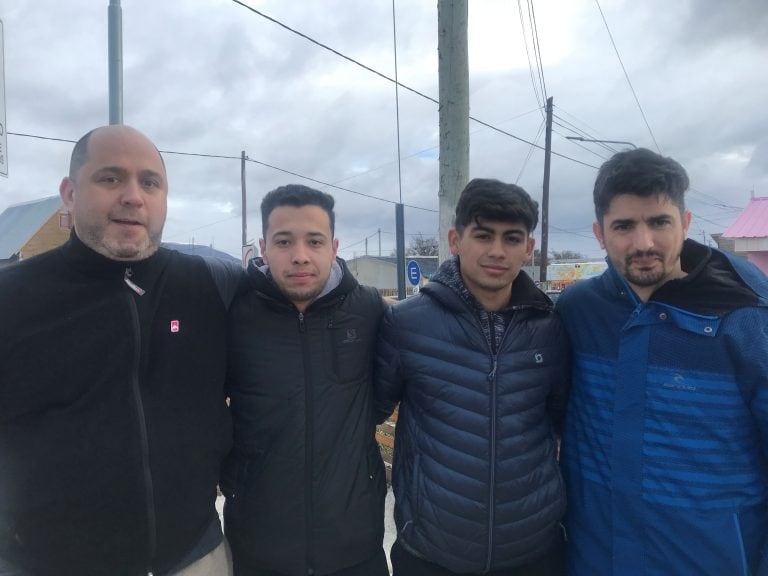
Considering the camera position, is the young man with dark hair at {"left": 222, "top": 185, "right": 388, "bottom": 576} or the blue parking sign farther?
the blue parking sign

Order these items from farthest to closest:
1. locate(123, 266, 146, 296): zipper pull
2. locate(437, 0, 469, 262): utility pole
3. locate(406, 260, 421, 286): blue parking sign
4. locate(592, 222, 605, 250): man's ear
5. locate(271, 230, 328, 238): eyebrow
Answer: locate(406, 260, 421, 286): blue parking sign → locate(437, 0, 469, 262): utility pole → locate(271, 230, 328, 238): eyebrow → locate(592, 222, 605, 250): man's ear → locate(123, 266, 146, 296): zipper pull

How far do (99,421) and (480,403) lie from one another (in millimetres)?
1456

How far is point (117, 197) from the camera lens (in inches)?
78.3

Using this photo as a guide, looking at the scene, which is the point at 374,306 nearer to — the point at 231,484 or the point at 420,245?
the point at 231,484

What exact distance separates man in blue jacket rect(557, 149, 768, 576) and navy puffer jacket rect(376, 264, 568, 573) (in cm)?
19

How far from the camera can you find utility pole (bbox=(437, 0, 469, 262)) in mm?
5090

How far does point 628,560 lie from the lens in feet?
6.56

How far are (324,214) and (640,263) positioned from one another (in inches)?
54.5

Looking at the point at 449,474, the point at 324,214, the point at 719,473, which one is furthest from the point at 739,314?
the point at 324,214

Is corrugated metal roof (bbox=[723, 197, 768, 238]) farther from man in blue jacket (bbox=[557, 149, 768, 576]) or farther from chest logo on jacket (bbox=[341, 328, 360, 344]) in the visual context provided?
chest logo on jacket (bbox=[341, 328, 360, 344])

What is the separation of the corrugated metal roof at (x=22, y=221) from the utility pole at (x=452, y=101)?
83.0 feet

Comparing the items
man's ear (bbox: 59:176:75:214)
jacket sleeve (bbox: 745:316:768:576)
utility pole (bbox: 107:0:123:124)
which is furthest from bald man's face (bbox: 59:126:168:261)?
utility pole (bbox: 107:0:123:124)

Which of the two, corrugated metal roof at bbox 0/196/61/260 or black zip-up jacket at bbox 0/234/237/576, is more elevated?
corrugated metal roof at bbox 0/196/61/260

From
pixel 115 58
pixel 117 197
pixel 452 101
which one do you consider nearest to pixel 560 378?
pixel 117 197
